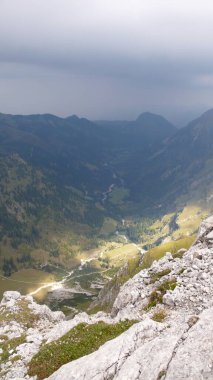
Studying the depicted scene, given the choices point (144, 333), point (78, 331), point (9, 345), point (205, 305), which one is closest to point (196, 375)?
point (144, 333)

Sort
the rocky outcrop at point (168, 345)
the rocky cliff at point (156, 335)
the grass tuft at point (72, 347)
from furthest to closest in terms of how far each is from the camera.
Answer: the grass tuft at point (72, 347), the rocky cliff at point (156, 335), the rocky outcrop at point (168, 345)

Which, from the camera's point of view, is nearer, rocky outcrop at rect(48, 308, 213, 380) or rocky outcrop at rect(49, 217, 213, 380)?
rocky outcrop at rect(48, 308, 213, 380)

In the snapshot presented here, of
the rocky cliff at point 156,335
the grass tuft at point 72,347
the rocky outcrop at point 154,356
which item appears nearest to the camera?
the rocky outcrop at point 154,356

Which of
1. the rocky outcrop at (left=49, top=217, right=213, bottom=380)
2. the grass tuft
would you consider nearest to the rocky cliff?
the rocky outcrop at (left=49, top=217, right=213, bottom=380)

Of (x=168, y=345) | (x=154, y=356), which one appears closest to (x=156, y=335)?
(x=168, y=345)

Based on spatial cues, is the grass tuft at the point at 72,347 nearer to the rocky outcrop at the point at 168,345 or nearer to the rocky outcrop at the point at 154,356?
the rocky outcrop at the point at 168,345

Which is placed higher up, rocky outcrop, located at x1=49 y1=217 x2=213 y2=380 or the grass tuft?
rocky outcrop, located at x1=49 y1=217 x2=213 y2=380

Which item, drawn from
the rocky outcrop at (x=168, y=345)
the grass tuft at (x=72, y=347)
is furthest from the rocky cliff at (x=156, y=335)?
the grass tuft at (x=72, y=347)

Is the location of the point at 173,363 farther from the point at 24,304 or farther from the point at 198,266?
the point at 24,304

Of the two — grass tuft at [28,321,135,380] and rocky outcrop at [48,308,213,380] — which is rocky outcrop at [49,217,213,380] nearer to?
rocky outcrop at [48,308,213,380]
